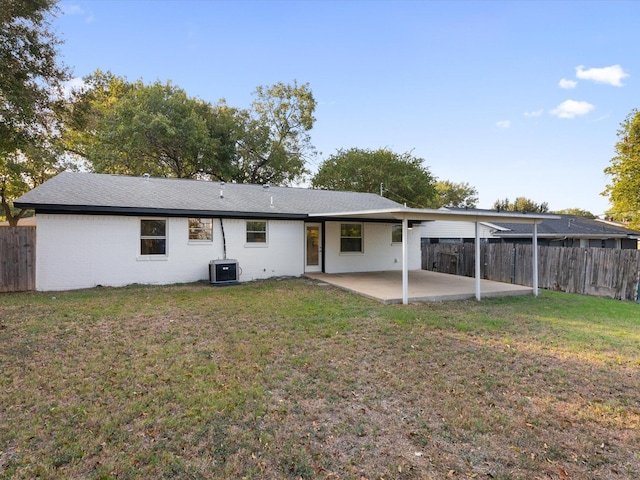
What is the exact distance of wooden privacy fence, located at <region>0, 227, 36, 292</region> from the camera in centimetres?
929

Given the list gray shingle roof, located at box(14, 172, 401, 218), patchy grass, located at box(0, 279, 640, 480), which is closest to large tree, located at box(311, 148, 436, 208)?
gray shingle roof, located at box(14, 172, 401, 218)

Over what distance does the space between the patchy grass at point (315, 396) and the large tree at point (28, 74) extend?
6.30 meters

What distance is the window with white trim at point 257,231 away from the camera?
12094mm

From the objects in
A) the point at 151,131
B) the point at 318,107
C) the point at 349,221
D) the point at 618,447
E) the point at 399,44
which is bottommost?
the point at 618,447

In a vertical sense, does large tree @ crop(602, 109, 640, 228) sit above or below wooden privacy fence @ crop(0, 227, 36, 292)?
above

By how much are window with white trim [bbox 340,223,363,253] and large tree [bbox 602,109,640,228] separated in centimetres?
1922

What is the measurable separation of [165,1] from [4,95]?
6.27 meters

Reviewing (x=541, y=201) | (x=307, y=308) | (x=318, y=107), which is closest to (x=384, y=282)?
(x=307, y=308)

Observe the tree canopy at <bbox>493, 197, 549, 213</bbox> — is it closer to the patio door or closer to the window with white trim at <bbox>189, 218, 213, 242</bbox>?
the patio door

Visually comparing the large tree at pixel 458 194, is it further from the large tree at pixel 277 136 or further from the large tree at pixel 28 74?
the large tree at pixel 28 74

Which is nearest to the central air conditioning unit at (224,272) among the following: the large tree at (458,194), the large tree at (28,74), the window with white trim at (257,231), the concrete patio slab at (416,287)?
the window with white trim at (257,231)

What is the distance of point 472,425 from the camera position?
10.1 feet

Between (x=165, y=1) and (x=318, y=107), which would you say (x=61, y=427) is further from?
(x=318, y=107)

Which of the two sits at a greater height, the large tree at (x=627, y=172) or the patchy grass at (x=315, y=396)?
the large tree at (x=627, y=172)
